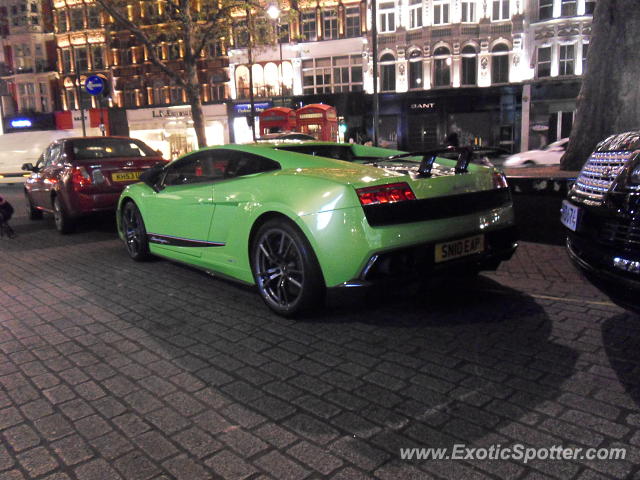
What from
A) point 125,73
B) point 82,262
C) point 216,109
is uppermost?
point 125,73

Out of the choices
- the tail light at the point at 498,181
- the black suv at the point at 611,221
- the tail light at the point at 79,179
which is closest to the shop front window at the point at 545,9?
the tail light at the point at 79,179

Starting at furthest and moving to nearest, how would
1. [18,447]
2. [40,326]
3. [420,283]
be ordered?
1. [40,326]
2. [420,283]
3. [18,447]

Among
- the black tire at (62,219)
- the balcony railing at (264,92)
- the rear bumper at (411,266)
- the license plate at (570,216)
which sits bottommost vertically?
the black tire at (62,219)

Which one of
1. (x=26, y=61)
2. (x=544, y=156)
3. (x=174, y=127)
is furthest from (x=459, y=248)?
(x=26, y=61)

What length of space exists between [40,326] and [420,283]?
3.04 metres

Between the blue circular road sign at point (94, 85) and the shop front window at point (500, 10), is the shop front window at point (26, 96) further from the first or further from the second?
the shop front window at point (500, 10)

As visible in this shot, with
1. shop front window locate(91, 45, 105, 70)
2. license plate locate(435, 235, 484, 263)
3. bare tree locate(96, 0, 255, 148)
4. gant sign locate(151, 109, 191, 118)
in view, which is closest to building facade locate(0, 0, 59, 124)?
shop front window locate(91, 45, 105, 70)

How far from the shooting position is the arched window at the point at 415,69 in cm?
3362

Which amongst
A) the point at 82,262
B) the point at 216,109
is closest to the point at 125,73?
the point at 216,109

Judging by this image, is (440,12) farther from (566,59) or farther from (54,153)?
(54,153)

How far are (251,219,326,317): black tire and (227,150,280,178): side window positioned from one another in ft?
1.83

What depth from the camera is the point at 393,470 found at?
2.28 metres

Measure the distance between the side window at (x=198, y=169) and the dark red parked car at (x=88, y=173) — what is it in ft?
10.1

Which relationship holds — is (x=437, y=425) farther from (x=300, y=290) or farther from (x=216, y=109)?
(x=216, y=109)
